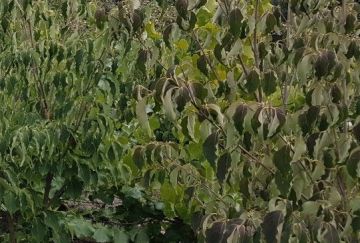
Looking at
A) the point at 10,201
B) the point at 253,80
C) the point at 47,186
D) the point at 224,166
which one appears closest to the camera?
the point at 224,166

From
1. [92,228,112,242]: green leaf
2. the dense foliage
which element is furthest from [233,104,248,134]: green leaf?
[92,228,112,242]: green leaf

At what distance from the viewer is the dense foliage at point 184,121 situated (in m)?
2.22

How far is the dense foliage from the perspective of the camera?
7.27 ft

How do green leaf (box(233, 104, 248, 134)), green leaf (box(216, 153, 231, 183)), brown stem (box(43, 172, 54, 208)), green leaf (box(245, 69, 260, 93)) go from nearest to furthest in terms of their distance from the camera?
green leaf (box(233, 104, 248, 134))
green leaf (box(216, 153, 231, 183))
green leaf (box(245, 69, 260, 93))
brown stem (box(43, 172, 54, 208))

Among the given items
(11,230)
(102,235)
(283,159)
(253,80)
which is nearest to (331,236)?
(283,159)

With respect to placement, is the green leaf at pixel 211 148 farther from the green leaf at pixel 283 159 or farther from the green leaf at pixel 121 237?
the green leaf at pixel 121 237

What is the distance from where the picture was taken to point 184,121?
7.75ft

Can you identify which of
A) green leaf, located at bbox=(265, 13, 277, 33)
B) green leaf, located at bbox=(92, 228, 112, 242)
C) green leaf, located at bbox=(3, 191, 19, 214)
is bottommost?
green leaf, located at bbox=(92, 228, 112, 242)

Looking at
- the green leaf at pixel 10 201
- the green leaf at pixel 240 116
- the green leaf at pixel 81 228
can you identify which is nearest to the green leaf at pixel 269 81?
the green leaf at pixel 240 116

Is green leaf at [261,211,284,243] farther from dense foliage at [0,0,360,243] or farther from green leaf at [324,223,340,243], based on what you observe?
green leaf at [324,223,340,243]

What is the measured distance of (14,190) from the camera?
3457 mm

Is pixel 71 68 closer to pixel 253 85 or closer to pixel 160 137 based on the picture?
pixel 160 137

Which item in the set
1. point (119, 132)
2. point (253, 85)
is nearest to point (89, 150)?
point (119, 132)

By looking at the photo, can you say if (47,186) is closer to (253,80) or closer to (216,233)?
(253,80)
